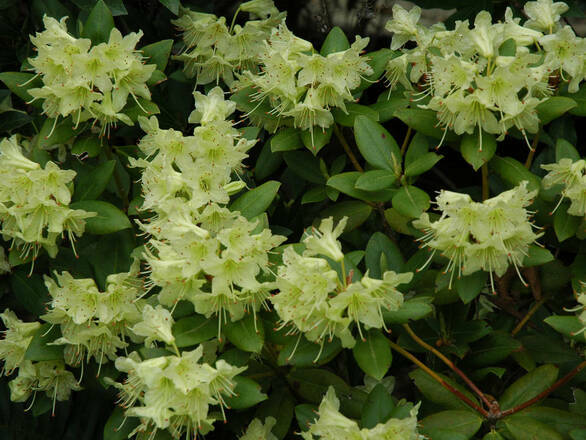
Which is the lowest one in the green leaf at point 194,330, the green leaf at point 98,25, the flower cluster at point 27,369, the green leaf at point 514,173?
the flower cluster at point 27,369

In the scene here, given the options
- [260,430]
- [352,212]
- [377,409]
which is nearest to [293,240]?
[352,212]

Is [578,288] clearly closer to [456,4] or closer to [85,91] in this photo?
[456,4]

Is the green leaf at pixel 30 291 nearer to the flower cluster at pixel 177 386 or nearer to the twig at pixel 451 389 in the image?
the flower cluster at pixel 177 386

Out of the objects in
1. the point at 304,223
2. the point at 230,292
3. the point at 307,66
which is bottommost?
the point at 304,223

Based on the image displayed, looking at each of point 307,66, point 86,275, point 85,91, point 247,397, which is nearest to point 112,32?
point 85,91

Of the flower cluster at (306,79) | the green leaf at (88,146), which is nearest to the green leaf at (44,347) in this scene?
the green leaf at (88,146)

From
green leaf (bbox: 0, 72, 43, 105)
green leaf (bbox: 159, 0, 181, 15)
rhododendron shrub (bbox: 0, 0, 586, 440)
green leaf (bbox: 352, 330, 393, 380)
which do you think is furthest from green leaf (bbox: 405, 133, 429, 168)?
green leaf (bbox: 0, 72, 43, 105)
